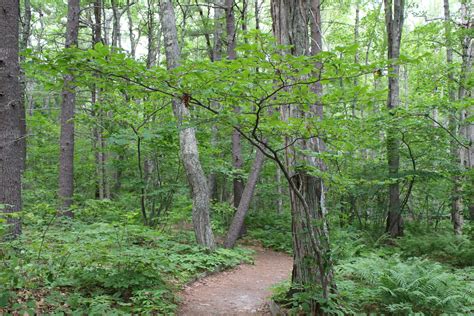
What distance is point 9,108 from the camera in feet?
16.0

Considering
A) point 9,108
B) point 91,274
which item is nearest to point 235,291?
point 91,274

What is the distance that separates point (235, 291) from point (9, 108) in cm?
450

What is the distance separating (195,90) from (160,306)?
283cm

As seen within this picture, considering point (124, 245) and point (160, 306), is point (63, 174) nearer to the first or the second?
point (124, 245)

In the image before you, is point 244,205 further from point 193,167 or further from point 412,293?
point 412,293

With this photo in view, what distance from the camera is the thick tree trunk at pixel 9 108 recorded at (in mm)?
4838

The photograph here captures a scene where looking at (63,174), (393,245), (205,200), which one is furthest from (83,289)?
(393,245)

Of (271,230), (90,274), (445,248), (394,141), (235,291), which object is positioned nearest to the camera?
(90,274)

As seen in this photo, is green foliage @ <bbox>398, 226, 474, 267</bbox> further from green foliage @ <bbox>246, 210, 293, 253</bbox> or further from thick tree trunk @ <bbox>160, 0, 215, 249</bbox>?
thick tree trunk @ <bbox>160, 0, 215, 249</bbox>

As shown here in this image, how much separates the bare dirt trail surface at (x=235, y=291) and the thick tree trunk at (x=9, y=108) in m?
2.78

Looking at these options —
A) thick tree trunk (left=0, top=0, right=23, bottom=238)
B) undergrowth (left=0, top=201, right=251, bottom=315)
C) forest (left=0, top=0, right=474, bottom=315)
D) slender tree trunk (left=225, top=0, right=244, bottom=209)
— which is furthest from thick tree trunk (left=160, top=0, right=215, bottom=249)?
thick tree trunk (left=0, top=0, right=23, bottom=238)

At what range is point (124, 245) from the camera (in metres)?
5.16

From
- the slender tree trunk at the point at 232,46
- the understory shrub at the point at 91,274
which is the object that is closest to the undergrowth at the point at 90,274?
the understory shrub at the point at 91,274

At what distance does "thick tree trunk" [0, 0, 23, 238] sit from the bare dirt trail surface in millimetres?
2781
